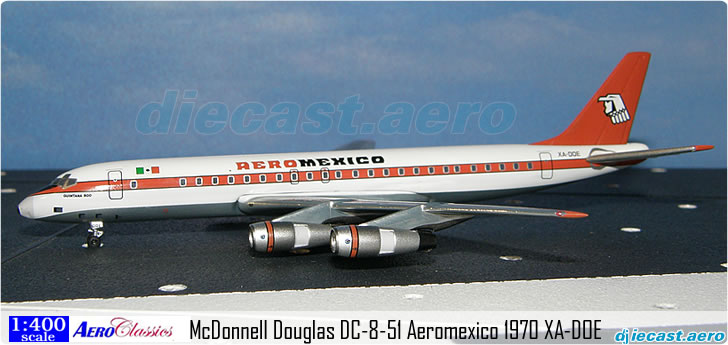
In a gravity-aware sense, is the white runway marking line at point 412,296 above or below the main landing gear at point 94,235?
below

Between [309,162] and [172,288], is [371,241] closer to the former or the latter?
[172,288]

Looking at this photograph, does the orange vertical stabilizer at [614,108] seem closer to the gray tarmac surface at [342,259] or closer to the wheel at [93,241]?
the gray tarmac surface at [342,259]

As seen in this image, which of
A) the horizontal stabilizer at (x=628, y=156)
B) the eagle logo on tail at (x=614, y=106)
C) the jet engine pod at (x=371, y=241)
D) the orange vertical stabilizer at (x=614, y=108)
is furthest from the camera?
the eagle logo on tail at (x=614, y=106)

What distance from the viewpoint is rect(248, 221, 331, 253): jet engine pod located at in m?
14.7

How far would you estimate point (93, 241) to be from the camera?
55.2 ft

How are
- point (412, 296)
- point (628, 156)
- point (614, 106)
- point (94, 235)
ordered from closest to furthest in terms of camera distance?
1. point (412, 296)
2. point (94, 235)
3. point (628, 156)
4. point (614, 106)

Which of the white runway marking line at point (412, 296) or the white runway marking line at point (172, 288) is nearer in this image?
the white runway marking line at point (412, 296)

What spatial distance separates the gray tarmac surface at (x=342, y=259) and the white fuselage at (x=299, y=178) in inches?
42.8

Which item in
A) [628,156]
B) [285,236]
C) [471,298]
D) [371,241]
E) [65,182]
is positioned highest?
[65,182]

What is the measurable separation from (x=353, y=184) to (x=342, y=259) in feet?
12.1

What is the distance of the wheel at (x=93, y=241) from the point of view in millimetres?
16797

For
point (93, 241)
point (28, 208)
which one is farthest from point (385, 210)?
point (28, 208)

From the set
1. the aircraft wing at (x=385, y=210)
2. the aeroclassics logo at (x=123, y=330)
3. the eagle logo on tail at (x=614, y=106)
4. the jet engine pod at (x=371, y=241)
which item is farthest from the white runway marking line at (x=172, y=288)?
the eagle logo on tail at (x=614, y=106)

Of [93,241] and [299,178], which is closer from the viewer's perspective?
[93,241]
